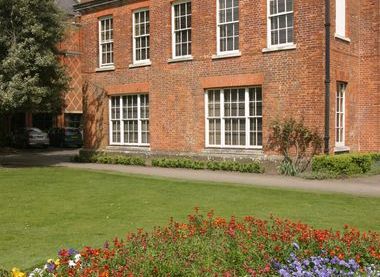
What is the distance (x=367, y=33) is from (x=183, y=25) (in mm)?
7030

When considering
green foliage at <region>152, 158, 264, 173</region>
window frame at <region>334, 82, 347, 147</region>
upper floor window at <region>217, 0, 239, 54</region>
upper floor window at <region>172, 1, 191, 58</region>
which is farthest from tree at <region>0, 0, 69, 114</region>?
window frame at <region>334, 82, 347, 147</region>

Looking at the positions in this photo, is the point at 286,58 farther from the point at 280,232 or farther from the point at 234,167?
the point at 280,232

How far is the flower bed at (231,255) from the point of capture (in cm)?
507

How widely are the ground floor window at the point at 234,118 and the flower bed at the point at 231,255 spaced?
12166 millimetres

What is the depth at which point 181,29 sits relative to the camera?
21062 millimetres

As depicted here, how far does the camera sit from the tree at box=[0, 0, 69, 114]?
19.1 m

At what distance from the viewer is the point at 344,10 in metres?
18.5

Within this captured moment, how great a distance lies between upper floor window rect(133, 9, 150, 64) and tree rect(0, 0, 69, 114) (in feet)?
11.4

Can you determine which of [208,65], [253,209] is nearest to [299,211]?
[253,209]

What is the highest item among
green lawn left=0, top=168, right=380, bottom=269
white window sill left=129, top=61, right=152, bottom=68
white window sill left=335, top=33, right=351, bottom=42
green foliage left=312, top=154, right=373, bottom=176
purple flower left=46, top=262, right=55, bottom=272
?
white window sill left=335, top=33, right=351, bottom=42

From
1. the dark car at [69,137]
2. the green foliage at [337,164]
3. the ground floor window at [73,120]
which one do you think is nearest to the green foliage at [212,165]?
the green foliage at [337,164]

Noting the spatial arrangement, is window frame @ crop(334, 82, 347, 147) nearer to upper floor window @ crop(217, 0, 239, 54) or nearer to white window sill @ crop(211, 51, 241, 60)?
white window sill @ crop(211, 51, 241, 60)

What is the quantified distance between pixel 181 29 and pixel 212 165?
5788 mm

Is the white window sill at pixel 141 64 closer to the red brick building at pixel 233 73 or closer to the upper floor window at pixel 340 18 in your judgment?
the red brick building at pixel 233 73
